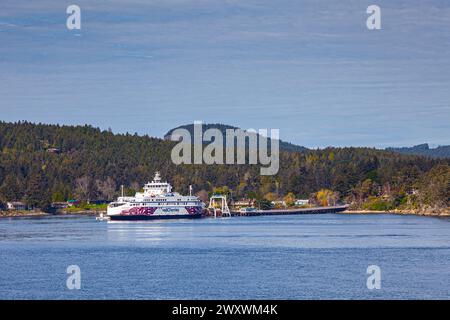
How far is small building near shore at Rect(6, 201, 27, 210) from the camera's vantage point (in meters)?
180

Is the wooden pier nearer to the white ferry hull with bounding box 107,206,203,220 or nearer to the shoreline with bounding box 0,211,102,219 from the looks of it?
the shoreline with bounding box 0,211,102,219

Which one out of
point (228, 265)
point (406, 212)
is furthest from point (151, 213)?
point (228, 265)

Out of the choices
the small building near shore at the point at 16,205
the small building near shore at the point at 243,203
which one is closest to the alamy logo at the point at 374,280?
the small building near shore at the point at 243,203

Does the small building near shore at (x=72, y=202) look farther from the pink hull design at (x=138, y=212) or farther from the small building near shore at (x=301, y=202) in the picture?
the pink hull design at (x=138, y=212)

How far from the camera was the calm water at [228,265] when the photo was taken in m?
43.8

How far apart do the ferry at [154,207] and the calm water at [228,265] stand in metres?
43.5

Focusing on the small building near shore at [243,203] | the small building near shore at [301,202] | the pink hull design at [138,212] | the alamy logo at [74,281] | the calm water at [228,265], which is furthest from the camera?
the small building near shore at [301,202]

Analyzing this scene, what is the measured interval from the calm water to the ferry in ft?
143

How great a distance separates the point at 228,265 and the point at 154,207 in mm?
74530

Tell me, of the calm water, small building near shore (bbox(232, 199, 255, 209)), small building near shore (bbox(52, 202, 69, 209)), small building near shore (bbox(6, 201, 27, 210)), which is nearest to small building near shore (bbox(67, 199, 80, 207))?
small building near shore (bbox(52, 202, 69, 209))

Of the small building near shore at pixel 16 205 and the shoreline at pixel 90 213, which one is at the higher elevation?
the small building near shore at pixel 16 205

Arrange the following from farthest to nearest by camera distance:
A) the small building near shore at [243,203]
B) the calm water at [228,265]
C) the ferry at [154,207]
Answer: the small building near shore at [243,203]
the ferry at [154,207]
the calm water at [228,265]

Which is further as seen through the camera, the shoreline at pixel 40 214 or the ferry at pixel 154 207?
the shoreline at pixel 40 214

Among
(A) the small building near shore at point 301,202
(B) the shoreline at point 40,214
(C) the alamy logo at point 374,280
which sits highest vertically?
(A) the small building near shore at point 301,202
